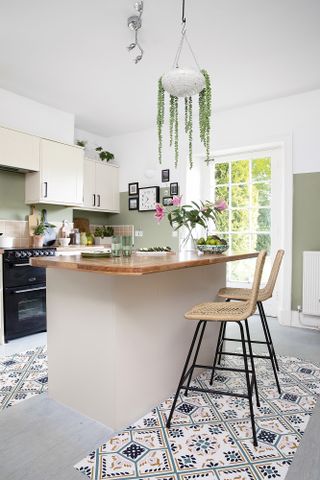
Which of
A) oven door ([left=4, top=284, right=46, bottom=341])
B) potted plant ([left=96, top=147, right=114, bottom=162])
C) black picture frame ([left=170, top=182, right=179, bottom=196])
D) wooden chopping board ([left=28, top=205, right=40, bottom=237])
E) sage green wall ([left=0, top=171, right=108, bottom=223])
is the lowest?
oven door ([left=4, top=284, right=46, bottom=341])

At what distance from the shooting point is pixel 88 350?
71.6 inches

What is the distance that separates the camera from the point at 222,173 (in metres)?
4.57

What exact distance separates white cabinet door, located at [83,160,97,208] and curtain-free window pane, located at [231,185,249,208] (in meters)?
2.05

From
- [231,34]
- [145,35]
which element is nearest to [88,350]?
[145,35]

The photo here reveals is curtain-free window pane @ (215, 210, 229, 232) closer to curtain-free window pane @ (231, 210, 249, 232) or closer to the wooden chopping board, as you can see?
curtain-free window pane @ (231, 210, 249, 232)

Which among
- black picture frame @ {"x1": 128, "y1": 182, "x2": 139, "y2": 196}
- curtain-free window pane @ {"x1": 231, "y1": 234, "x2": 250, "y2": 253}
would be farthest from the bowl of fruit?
black picture frame @ {"x1": 128, "y1": 182, "x2": 139, "y2": 196}

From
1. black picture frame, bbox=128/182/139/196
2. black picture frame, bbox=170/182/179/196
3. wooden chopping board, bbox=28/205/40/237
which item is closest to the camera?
wooden chopping board, bbox=28/205/40/237

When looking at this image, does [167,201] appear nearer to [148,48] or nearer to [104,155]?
[104,155]

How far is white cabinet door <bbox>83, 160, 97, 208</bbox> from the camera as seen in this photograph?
4695 mm

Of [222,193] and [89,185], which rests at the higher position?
[89,185]

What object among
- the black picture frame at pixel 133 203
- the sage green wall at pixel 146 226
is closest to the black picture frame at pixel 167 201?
the sage green wall at pixel 146 226

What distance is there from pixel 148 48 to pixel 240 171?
2.12 m

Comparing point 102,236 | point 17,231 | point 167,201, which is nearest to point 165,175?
point 167,201

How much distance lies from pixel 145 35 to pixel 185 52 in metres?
0.44
